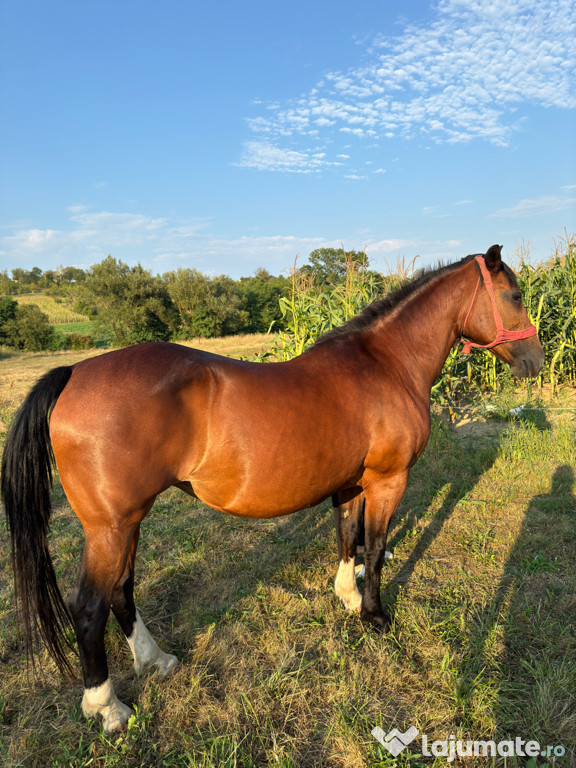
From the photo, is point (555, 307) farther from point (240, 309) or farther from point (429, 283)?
point (240, 309)

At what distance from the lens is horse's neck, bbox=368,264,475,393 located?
2877 mm

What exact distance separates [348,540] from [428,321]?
1.67 meters

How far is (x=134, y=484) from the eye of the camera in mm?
1926

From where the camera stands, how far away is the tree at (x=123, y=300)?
32375mm

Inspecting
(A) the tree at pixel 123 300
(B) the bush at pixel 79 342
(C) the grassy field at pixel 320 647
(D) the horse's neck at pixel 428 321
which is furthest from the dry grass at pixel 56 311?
(D) the horse's neck at pixel 428 321

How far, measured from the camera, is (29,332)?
3319 cm

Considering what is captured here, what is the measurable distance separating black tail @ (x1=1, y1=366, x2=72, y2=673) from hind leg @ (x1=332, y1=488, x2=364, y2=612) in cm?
179

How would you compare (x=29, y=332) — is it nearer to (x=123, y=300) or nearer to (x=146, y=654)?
(x=123, y=300)

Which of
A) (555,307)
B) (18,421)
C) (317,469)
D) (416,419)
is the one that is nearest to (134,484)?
(18,421)

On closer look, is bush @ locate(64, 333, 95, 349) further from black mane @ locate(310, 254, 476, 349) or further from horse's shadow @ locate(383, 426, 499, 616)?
black mane @ locate(310, 254, 476, 349)

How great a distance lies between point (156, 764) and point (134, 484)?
4.05ft

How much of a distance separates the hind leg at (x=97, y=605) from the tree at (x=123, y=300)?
3172 centimetres

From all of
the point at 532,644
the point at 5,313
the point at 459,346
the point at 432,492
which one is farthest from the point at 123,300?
the point at 532,644

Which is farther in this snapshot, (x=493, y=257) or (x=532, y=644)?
(x=493, y=257)
